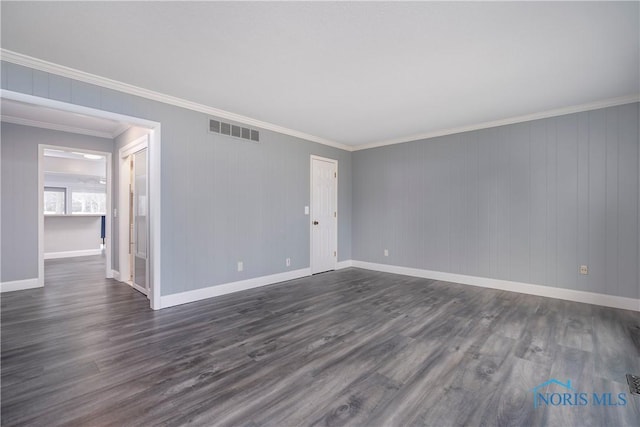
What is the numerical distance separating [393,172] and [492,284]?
2.68m

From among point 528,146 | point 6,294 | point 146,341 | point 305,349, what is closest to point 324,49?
point 305,349

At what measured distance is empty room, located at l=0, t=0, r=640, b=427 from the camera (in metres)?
2.04

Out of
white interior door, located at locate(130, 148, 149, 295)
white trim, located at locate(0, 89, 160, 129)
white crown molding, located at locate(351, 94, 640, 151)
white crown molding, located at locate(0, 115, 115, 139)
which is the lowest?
white interior door, located at locate(130, 148, 149, 295)

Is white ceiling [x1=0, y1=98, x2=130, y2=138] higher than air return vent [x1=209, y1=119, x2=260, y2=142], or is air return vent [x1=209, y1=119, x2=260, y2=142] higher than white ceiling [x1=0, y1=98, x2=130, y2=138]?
white ceiling [x1=0, y1=98, x2=130, y2=138]

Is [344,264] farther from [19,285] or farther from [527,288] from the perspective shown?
[19,285]

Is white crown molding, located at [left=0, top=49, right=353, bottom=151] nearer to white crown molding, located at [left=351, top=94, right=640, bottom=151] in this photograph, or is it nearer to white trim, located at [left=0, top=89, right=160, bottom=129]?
white trim, located at [left=0, top=89, right=160, bottom=129]

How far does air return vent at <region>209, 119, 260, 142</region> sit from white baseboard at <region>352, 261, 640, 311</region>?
363 cm

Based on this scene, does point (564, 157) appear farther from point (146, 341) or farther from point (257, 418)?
point (146, 341)

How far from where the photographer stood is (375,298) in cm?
414

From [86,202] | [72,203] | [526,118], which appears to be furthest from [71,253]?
[526,118]

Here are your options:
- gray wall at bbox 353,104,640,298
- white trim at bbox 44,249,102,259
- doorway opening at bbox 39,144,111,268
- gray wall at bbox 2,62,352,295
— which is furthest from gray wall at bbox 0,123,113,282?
gray wall at bbox 353,104,640,298

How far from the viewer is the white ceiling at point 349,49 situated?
2.10m

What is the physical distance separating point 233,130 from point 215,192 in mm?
1013

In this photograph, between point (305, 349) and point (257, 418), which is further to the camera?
point (305, 349)
